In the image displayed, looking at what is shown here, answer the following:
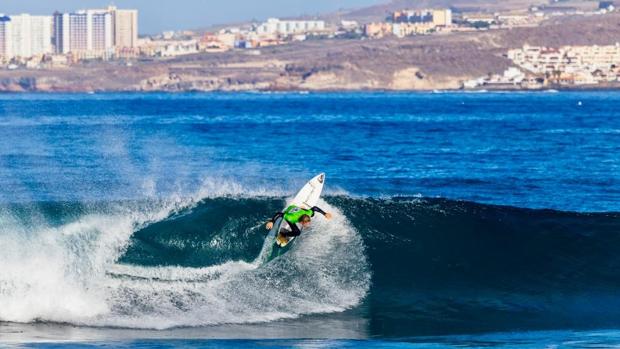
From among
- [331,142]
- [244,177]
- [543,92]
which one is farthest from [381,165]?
[543,92]

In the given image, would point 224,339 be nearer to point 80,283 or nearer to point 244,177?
point 80,283

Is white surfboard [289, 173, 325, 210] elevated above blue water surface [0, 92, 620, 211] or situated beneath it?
elevated above

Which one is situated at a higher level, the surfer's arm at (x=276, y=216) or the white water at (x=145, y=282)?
the surfer's arm at (x=276, y=216)

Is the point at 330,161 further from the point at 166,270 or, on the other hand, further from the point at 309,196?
the point at 166,270

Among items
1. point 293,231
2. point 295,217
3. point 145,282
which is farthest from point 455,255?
point 145,282

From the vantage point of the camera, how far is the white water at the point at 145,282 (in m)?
16.0

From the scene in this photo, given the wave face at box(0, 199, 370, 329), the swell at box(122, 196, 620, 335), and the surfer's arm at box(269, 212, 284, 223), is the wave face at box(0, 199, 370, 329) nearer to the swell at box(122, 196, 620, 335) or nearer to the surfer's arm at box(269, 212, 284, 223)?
the swell at box(122, 196, 620, 335)

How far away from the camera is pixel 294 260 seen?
18.1 meters

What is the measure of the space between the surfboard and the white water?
179mm

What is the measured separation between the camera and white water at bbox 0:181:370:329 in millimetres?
16000

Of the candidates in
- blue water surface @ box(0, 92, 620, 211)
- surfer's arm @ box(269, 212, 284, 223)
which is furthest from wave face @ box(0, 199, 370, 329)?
blue water surface @ box(0, 92, 620, 211)

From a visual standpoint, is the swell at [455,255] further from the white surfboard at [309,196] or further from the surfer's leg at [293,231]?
the white surfboard at [309,196]

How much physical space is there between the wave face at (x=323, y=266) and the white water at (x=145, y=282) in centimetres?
3

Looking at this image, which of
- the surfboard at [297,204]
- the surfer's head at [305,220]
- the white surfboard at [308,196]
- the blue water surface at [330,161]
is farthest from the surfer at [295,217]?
the blue water surface at [330,161]
